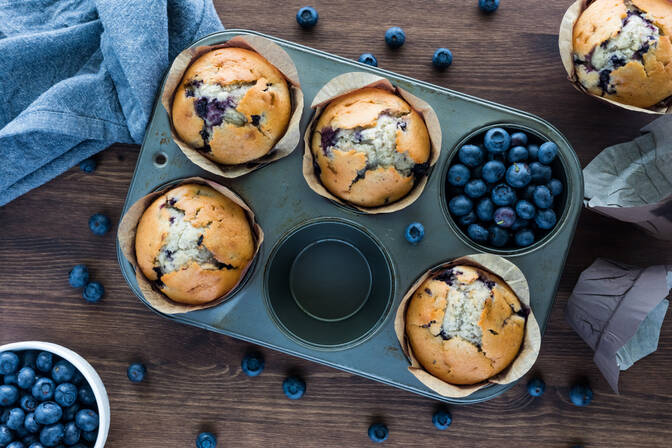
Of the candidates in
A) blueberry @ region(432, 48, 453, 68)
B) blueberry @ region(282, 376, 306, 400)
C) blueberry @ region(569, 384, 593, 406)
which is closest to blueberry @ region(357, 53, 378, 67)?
blueberry @ region(432, 48, 453, 68)

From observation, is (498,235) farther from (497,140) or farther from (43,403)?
(43,403)

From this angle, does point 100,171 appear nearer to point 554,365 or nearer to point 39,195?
point 39,195

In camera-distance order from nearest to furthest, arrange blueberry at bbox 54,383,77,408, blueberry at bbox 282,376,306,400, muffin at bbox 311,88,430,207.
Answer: muffin at bbox 311,88,430,207 → blueberry at bbox 54,383,77,408 → blueberry at bbox 282,376,306,400

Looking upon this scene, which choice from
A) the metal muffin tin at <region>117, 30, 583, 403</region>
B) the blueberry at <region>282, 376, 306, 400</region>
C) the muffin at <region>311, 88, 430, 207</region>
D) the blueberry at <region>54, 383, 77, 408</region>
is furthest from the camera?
the blueberry at <region>282, 376, 306, 400</region>

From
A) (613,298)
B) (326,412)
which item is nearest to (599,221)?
(613,298)

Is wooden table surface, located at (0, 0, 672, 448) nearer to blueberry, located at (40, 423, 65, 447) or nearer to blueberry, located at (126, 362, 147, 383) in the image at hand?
blueberry, located at (126, 362, 147, 383)

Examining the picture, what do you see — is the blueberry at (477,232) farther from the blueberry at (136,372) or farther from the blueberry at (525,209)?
the blueberry at (136,372)
